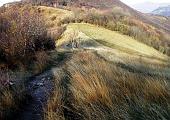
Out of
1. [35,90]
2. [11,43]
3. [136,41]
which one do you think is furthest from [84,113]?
[136,41]

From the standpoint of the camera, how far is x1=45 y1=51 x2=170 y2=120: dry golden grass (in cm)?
455

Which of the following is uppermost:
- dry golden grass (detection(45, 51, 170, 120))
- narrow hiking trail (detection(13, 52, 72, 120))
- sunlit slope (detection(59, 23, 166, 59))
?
dry golden grass (detection(45, 51, 170, 120))

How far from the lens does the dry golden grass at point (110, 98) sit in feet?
14.9

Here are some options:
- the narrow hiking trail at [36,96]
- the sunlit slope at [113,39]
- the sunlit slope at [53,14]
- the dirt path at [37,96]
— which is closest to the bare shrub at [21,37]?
the narrow hiking trail at [36,96]

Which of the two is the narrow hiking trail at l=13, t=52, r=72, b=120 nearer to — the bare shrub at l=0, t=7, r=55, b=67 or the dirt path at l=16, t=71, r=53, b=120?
the dirt path at l=16, t=71, r=53, b=120

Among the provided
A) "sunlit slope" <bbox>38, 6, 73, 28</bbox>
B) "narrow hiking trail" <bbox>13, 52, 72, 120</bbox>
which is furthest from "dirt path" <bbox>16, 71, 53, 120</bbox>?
"sunlit slope" <bbox>38, 6, 73, 28</bbox>

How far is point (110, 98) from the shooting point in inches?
205

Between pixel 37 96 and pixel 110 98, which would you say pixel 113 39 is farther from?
pixel 110 98

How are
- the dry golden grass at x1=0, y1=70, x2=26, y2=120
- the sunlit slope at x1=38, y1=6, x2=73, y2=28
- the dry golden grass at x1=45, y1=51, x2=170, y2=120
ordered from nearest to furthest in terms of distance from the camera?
the dry golden grass at x1=45, y1=51, x2=170, y2=120, the dry golden grass at x1=0, y1=70, x2=26, y2=120, the sunlit slope at x1=38, y1=6, x2=73, y2=28

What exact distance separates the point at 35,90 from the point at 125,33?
56.6 ft

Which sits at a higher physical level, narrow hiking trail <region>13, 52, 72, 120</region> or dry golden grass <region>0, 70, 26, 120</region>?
dry golden grass <region>0, 70, 26, 120</region>

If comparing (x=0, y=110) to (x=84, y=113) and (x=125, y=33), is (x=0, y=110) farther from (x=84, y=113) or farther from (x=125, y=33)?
(x=125, y=33)

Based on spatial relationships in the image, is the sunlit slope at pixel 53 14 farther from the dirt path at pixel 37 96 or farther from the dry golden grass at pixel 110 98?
the dry golden grass at pixel 110 98

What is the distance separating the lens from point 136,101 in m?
4.81
